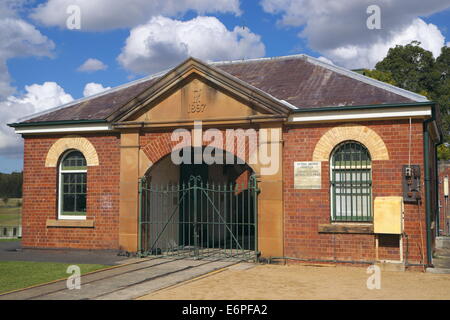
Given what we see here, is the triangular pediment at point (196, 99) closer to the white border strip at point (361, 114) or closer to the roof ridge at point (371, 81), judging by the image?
the white border strip at point (361, 114)

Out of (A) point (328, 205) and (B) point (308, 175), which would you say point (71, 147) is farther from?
(A) point (328, 205)

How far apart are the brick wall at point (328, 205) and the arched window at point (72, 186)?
596cm

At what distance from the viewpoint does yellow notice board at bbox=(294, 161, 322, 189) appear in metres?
12.1

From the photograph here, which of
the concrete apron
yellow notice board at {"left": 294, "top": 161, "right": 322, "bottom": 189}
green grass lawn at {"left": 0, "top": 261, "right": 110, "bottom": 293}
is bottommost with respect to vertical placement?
green grass lawn at {"left": 0, "top": 261, "right": 110, "bottom": 293}

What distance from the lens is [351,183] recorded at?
11969mm

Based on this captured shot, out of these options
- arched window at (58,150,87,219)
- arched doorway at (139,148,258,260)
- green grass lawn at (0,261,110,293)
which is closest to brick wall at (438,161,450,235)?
arched doorway at (139,148,258,260)

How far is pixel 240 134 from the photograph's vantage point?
12750 mm

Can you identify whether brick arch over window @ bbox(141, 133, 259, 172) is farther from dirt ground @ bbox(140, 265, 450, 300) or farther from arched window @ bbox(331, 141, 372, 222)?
arched window @ bbox(331, 141, 372, 222)

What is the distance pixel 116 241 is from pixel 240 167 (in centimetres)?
854

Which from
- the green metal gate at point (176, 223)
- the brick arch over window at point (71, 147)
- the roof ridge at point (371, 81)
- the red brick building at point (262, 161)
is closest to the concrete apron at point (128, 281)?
the green metal gate at point (176, 223)

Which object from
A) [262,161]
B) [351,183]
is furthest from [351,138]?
[262,161]

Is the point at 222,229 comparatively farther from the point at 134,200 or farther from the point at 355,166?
the point at 355,166

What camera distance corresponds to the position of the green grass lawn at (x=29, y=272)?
31.3 feet

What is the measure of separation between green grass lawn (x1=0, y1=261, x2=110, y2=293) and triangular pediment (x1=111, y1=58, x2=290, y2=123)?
422 centimetres
